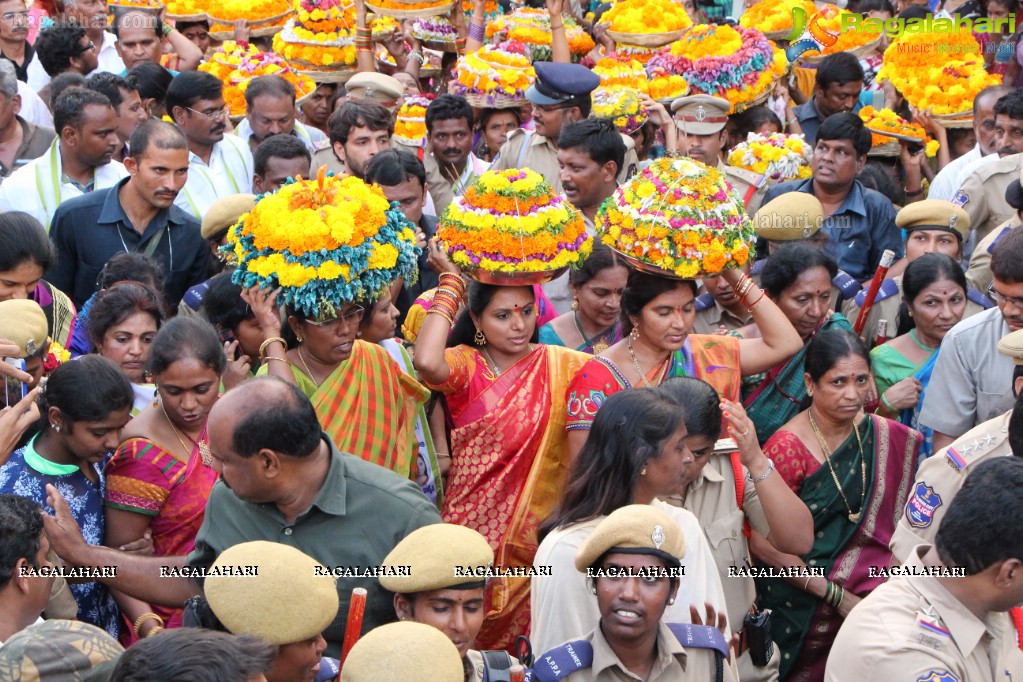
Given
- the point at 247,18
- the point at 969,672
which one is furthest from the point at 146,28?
the point at 969,672

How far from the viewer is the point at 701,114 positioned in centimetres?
882

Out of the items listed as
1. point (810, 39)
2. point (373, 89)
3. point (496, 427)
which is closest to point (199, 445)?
point (496, 427)

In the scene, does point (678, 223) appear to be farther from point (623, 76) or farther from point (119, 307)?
point (623, 76)

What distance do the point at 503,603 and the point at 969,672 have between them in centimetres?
200

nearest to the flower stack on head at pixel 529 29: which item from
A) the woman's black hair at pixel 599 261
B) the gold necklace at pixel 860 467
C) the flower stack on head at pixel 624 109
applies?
the flower stack on head at pixel 624 109

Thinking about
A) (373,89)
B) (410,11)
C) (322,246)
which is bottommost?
(373,89)

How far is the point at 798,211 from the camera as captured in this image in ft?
22.7

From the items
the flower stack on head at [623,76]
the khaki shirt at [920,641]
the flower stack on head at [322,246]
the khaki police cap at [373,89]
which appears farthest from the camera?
the flower stack on head at [623,76]

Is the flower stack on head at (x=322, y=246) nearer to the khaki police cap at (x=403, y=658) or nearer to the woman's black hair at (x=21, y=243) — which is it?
the woman's black hair at (x=21, y=243)

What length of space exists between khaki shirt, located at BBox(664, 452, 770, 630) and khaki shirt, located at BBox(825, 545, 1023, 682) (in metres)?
1.14

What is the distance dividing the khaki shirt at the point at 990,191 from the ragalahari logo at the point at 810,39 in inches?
151

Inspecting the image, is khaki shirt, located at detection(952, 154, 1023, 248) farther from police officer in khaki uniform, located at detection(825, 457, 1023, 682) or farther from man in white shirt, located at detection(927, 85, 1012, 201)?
police officer in khaki uniform, located at detection(825, 457, 1023, 682)

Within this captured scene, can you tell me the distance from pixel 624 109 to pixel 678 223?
382 cm

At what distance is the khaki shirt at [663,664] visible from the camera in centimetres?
376
